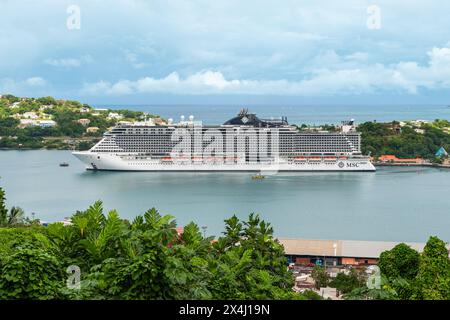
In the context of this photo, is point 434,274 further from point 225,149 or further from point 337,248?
point 225,149

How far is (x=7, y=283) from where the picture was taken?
3406 mm

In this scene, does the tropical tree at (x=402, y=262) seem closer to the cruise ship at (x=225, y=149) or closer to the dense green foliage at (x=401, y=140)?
the cruise ship at (x=225, y=149)

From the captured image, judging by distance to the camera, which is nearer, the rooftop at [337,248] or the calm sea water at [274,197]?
the rooftop at [337,248]

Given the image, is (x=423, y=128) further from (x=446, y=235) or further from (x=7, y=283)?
(x=7, y=283)

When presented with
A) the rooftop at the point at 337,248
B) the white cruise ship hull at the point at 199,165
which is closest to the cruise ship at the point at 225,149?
the white cruise ship hull at the point at 199,165

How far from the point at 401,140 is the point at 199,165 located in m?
10.0

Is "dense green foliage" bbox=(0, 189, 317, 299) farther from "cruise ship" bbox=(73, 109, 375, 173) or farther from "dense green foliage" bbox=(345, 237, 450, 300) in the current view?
"cruise ship" bbox=(73, 109, 375, 173)

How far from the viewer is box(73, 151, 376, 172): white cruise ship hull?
88.2 feet

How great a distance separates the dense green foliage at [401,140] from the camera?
103ft

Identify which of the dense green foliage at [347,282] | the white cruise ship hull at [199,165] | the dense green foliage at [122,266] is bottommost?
the dense green foliage at [347,282]

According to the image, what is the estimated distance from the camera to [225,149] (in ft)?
92.1

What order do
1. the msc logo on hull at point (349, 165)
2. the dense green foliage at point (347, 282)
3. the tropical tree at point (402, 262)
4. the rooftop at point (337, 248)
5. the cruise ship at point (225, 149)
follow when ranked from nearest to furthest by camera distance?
1. the tropical tree at point (402, 262)
2. the dense green foliage at point (347, 282)
3. the rooftop at point (337, 248)
4. the cruise ship at point (225, 149)
5. the msc logo on hull at point (349, 165)
